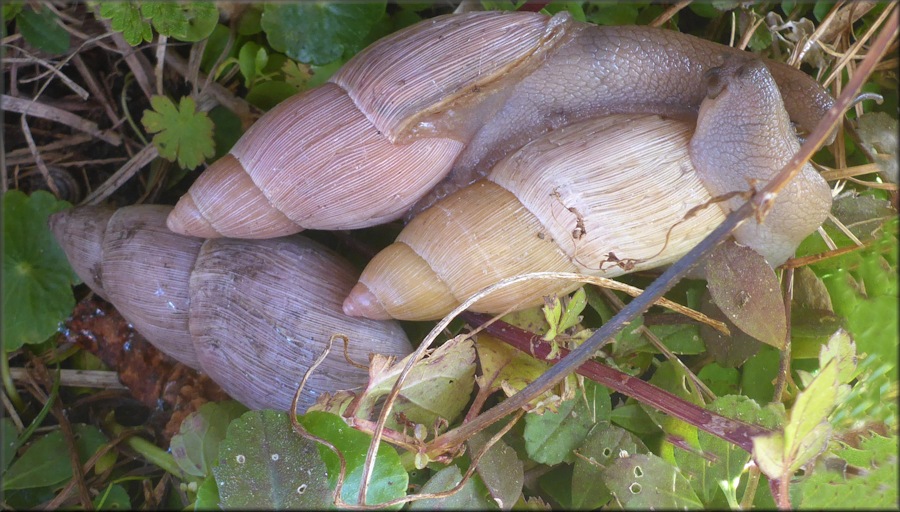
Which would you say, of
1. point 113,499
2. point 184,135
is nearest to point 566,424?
point 113,499

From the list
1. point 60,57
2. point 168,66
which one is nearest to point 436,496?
point 168,66

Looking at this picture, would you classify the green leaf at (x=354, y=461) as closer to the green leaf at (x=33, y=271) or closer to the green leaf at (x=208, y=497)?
the green leaf at (x=208, y=497)

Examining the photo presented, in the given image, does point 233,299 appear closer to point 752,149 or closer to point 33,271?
point 33,271

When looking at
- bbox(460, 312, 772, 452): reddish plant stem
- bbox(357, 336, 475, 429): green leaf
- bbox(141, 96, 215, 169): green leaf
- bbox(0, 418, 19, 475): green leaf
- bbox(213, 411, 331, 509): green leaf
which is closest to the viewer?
bbox(213, 411, 331, 509): green leaf

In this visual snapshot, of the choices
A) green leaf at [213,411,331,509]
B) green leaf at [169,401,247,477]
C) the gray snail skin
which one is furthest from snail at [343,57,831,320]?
green leaf at [169,401,247,477]

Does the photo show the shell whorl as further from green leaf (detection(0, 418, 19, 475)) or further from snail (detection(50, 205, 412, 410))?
green leaf (detection(0, 418, 19, 475))

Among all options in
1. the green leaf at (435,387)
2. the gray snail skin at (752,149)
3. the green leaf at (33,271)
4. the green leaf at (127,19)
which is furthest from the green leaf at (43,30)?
the gray snail skin at (752,149)
